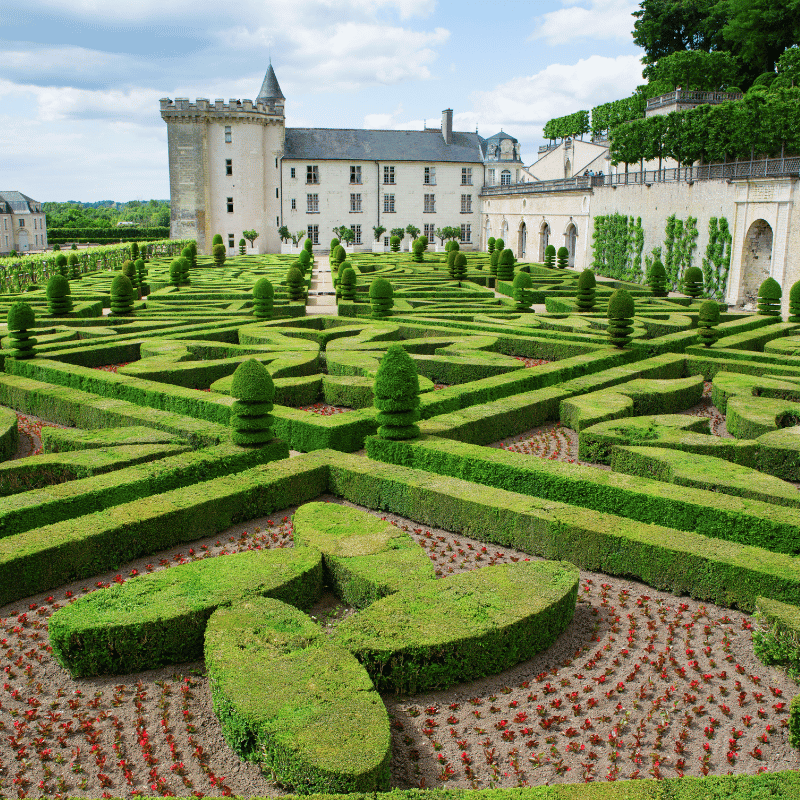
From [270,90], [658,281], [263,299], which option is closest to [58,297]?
[263,299]

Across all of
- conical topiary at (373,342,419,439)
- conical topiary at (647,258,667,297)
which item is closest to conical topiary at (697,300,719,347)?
conical topiary at (647,258,667,297)

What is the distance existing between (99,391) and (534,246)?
45277 mm

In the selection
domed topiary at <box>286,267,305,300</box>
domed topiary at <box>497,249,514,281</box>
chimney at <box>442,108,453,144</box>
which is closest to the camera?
domed topiary at <box>286,267,305,300</box>

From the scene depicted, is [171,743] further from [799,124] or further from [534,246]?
[534,246]

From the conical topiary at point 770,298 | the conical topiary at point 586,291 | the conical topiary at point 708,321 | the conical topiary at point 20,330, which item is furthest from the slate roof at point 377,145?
the conical topiary at point 708,321

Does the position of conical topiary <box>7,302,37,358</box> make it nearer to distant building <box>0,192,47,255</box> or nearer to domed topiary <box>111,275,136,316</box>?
domed topiary <box>111,275,136,316</box>

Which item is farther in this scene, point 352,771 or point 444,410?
point 444,410

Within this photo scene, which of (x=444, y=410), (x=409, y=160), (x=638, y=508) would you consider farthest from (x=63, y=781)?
(x=409, y=160)

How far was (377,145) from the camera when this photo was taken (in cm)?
6488

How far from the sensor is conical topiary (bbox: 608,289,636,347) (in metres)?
18.2

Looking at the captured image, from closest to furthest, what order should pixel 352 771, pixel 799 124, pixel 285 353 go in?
pixel 352 771
pixel 285 353
pixel 799 124

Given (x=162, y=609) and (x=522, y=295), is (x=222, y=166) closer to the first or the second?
(x=522, y=295)

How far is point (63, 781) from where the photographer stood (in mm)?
5371

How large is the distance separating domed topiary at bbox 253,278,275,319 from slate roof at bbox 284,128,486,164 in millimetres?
42128
